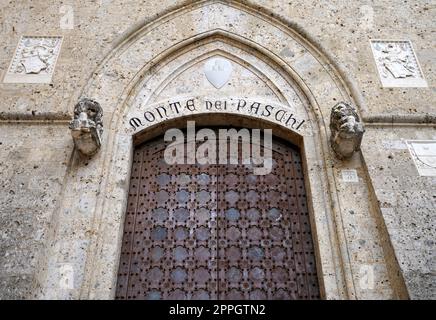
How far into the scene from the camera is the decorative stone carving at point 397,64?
18.3 feet

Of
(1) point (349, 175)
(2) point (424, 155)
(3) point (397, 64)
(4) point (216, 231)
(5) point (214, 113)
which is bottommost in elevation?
(4) point (216, 231)

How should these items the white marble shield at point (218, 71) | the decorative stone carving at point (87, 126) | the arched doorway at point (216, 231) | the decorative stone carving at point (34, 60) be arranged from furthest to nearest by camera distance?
the white marble shield at point (218, 71) < the decorative stone carving at point (34, 60) < the decorative stone carving at point (87, 126) < the arched doorway at point (216, 231)

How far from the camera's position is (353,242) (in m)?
4.48

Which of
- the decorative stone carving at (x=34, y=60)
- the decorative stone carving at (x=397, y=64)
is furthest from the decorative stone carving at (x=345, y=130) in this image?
the decorative stone carving at (x=34, y=60)

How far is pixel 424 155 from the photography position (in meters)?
4.97

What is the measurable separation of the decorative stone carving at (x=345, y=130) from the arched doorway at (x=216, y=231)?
542 mm

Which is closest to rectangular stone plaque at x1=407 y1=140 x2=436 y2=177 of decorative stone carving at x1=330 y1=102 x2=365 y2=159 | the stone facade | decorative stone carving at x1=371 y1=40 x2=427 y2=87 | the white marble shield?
the stone facade

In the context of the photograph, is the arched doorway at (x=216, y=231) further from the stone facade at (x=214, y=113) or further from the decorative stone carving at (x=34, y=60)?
the decorative stone carving at (x=34, y=60)

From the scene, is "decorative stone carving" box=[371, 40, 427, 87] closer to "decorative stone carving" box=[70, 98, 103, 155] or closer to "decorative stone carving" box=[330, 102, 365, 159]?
"decorative stone carving" box=[330, 102, 365, 159]

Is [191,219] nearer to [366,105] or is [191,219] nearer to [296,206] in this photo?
[296,206]

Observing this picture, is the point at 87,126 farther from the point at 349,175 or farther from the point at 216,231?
the point at 349,175

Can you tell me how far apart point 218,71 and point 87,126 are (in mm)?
1791

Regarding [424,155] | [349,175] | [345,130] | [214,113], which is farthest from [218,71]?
[424,155]
